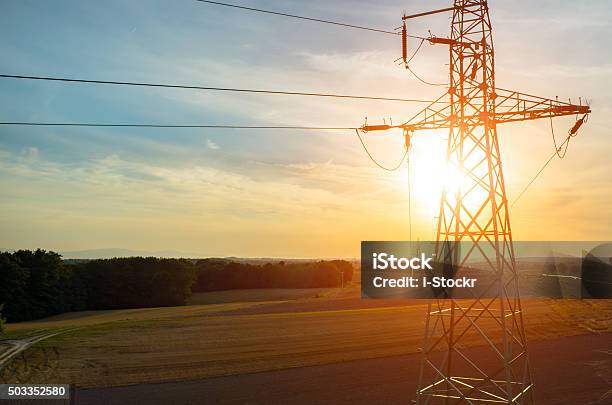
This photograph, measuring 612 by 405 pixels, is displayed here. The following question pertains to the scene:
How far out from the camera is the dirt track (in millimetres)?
31281

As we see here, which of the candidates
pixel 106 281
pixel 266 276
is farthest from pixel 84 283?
pixel 266 276

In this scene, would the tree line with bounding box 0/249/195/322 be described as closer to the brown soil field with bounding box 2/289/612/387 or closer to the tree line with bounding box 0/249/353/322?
the tree line with bounding box 0/249/353/322

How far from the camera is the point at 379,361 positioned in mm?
42750

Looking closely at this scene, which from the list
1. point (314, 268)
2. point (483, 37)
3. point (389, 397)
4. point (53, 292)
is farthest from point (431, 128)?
point (314, 268)

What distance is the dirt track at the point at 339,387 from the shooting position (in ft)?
103

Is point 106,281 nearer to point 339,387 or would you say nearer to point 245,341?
point 245,341

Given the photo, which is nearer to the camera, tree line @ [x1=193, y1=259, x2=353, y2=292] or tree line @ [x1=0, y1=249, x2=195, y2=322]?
tree line @ [x1=0, y1=249, x2=195, y2=322]

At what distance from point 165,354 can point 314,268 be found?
99821 millimetres

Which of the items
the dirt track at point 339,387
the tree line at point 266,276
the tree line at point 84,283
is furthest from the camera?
the tree line at point 266,276

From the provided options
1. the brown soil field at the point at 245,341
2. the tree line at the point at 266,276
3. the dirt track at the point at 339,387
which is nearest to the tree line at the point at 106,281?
the tree line at the point at 266,276

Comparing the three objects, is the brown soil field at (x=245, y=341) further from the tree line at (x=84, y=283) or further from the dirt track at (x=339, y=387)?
the tree line at (x=84, y=283)

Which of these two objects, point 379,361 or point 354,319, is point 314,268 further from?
point 379,361

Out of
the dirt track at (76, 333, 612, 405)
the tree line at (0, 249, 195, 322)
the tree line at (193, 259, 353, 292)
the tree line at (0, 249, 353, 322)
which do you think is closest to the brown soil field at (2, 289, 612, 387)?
the dirt track at (76, 333, 612, 405)

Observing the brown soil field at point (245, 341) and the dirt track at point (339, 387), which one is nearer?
the dirt track at point (339, 387)
